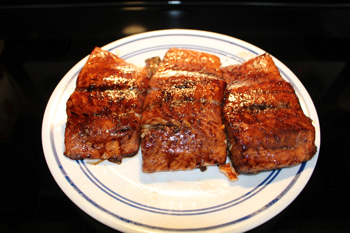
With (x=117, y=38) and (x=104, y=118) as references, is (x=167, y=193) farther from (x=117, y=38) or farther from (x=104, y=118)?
(x=117, y=38)

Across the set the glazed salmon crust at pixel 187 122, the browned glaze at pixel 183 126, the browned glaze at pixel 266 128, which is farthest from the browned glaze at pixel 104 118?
the browned glaze at pixel 266 128

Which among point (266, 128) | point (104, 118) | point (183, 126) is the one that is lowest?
point (104, 118)

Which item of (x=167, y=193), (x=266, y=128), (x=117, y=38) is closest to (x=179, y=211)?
(x=167, y=193)

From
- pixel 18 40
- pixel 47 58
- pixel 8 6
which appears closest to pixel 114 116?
pixel 47 58

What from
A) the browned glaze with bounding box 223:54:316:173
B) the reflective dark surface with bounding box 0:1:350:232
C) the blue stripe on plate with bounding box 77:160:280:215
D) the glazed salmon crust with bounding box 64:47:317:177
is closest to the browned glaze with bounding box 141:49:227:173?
the glazed salmon crust with bounding box 64:47:317:177

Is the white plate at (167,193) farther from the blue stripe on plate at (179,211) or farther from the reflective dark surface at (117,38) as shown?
the reflective dark surface at (117,38)
